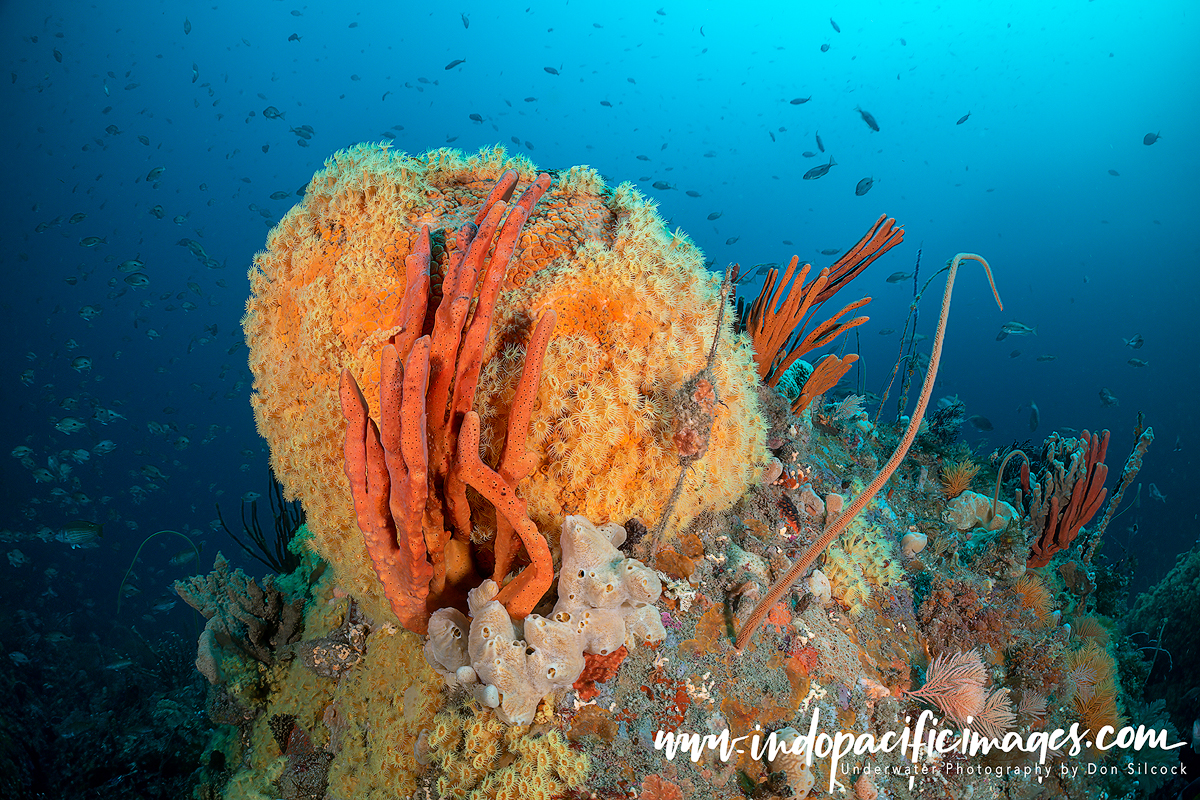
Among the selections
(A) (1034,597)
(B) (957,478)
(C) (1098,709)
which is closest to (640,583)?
(A) (1034,597)

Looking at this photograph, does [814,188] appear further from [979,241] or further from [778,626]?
[778,626]

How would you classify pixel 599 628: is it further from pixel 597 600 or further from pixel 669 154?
pixel 669 154

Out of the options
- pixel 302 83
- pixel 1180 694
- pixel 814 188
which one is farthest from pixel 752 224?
pixel 1180 694

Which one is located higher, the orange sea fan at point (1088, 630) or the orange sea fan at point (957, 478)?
the orange sea fan at point (957, 478)

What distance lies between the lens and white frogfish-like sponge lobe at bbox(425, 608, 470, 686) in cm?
219

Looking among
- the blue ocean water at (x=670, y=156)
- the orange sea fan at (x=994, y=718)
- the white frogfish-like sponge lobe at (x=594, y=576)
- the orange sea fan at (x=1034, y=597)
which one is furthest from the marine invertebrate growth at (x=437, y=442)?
the blue ocean water at (x=670, y=156)

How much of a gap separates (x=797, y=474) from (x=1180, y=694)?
34.2 ft

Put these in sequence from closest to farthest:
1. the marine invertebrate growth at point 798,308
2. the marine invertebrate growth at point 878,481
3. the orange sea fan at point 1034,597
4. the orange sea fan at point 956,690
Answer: the marine invertebrate growth at point 878,481, the orange sea fan at point 956,690, the orange sea fan at point 1034,597, the marine invertebrate growth at point 798,308

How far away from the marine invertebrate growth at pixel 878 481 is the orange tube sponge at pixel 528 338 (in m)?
0.63

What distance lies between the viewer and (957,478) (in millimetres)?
4922

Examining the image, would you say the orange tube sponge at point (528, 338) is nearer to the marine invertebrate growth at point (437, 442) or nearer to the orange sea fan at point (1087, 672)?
the marine invertebrate growth at point (437, 442)

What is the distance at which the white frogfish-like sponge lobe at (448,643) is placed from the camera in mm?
2188

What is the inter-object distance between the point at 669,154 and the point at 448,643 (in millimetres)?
85886

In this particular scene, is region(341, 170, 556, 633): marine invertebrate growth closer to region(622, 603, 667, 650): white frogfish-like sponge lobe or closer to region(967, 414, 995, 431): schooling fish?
region(622, 603, 667, 650): white frogfish-like sponge lobe
